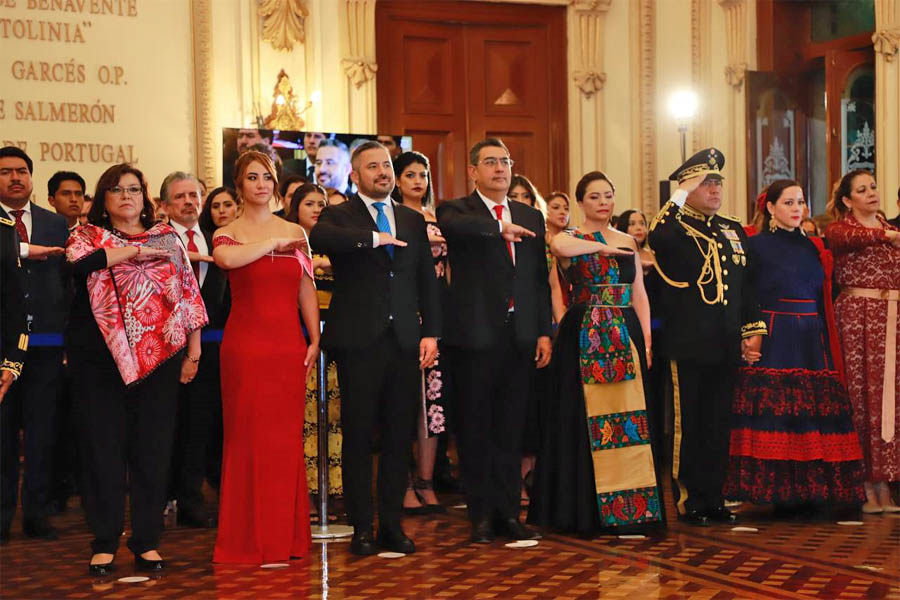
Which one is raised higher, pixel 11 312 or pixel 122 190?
pixel 122 190

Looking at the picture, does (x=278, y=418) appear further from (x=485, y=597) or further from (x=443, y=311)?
(x=485, y=597)

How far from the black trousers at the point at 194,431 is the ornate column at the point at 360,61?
4.72 meters

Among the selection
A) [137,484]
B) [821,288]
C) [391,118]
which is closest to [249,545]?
[137,484]

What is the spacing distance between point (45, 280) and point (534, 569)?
8.30ft

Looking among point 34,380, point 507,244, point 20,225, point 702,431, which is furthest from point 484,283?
point 20,225

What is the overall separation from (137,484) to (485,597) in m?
1.37

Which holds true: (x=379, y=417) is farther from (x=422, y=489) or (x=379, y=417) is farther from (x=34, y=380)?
(x=34, y=380)

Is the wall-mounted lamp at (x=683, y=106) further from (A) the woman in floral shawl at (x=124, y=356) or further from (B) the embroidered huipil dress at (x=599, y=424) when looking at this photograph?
(A) the woman in floral shawl at (x=124, y=356)

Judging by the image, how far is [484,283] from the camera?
4945 millimetres

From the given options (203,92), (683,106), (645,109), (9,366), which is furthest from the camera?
(645,109)

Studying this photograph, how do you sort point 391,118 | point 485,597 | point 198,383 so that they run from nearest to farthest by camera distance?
1. point 485,597
2. point 198,383
3. point 391,118

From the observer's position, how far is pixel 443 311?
5039mm

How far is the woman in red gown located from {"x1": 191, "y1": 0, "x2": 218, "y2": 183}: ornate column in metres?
4.99

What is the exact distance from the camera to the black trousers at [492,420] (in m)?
4.96
